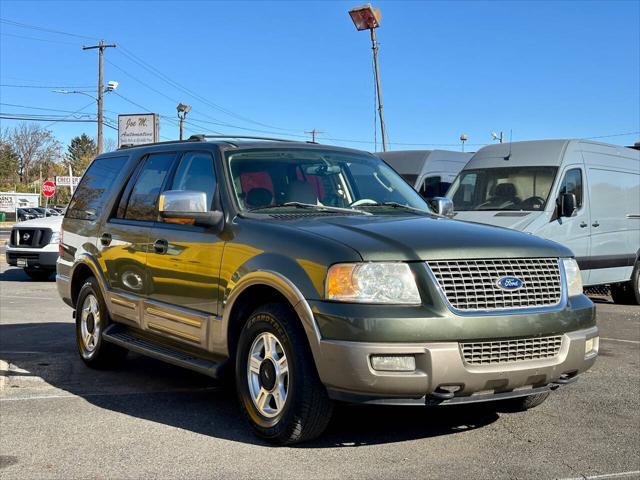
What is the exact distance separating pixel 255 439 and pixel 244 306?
81cm

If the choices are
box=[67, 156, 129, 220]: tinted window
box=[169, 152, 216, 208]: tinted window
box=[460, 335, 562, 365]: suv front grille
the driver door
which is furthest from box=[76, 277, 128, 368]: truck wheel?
the driver door

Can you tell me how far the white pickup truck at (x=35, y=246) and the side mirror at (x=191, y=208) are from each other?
10.7 meters

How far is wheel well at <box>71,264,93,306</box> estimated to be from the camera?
684 centimetres

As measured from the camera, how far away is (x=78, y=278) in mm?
7020

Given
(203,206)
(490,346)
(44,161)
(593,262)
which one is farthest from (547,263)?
(44,161)

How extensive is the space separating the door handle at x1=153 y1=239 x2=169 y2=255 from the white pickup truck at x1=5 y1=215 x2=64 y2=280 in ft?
33.2

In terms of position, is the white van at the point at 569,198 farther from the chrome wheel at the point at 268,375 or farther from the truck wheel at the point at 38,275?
the truck wheel at the point at 38,275

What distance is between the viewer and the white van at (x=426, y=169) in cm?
1561

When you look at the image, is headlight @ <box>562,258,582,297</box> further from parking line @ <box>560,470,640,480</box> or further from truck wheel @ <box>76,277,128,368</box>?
truck wheel @ <box>76,277,128,368</box>

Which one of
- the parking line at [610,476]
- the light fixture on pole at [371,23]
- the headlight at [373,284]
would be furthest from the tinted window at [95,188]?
the light fixture on pole at [371,23]

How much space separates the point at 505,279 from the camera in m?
4.14

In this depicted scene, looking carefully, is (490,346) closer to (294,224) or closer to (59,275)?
(294,224)

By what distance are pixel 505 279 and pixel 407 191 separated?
189 centimetres

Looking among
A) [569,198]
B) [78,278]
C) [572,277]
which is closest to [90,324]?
[78,278]
